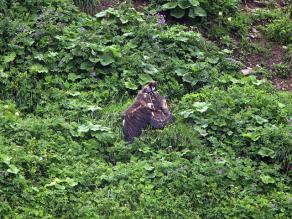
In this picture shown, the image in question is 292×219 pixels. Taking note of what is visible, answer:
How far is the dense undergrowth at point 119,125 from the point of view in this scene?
6211 millimetres

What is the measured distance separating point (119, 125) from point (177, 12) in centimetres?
254

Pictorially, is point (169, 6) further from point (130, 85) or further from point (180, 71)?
point (130, 85)

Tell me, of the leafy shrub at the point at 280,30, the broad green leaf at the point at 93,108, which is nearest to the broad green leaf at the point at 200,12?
the leafy shrub at the point at 280,30

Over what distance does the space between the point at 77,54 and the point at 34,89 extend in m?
0.72

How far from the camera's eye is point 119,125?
24.2 feet

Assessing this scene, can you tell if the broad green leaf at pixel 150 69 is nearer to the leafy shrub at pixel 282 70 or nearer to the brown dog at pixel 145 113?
the brown dog at pixel 145 113

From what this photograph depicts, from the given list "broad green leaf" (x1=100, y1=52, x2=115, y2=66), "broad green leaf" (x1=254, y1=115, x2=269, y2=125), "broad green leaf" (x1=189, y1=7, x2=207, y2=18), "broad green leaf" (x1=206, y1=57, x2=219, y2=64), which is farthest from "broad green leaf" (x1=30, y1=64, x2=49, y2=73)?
"broad green leaf" (x1=254, y1=115, x2=269, y2=125)

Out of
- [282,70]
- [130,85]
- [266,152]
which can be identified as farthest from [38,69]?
[282,70]

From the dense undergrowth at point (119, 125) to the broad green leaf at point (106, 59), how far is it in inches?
0.6

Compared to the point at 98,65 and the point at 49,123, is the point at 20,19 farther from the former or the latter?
the point at 49,123

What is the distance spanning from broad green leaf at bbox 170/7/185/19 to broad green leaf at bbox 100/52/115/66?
1479mm

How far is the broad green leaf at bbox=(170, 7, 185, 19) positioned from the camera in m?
9.33

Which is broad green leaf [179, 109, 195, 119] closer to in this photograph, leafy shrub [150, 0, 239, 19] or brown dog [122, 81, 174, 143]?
brown dog [122, 81, 174, 143]

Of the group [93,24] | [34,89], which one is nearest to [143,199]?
[34,89]
